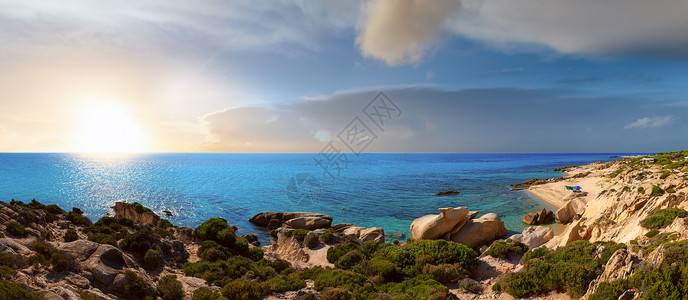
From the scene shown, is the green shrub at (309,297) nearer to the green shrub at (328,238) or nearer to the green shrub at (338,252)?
the green shrub at (338,252)

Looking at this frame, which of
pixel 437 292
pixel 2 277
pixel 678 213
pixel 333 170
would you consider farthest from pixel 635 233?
pixel 333 170

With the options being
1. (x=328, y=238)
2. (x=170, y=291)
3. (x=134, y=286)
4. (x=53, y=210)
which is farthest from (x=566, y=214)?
(x=53, y=210)

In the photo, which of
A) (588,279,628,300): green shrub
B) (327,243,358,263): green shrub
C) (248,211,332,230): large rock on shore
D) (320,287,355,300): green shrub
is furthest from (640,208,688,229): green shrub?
(248,211,332,230): large rock on shore

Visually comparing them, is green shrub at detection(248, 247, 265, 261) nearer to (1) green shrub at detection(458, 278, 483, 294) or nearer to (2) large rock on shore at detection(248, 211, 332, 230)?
(1) green shrub at detection(458, 278, 483, 294)

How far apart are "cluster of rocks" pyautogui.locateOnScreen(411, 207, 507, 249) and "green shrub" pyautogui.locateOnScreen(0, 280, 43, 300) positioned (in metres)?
28.9

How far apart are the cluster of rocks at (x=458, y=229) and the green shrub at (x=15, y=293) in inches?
1139

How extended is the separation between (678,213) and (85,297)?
29.3m

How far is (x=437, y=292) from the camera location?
13297 mm

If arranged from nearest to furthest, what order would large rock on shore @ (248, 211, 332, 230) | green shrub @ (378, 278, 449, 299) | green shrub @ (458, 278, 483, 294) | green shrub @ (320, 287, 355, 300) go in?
1. green shrub @ (320, 287, 355, 300)
2. green shrub @ (378, 278, 449, 299)
3. green shrub @ (458, 278, 483, 294)
4. large rock on shore @ (248, 211, 332, 230)

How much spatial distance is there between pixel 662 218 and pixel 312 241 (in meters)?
24.8

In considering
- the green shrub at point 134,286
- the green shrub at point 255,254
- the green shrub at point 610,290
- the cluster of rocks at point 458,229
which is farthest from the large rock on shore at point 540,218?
the green shrub at point 134,286

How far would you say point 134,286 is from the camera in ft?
40.4

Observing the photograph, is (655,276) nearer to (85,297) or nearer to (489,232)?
(85,297)

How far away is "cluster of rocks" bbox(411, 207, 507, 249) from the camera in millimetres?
29938
